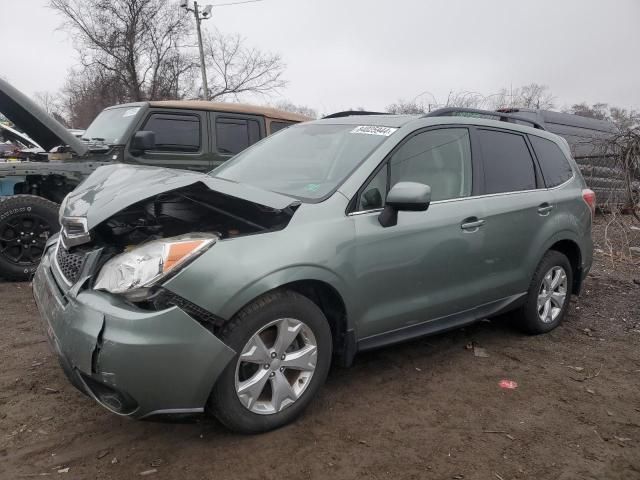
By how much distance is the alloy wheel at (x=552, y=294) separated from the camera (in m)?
4.10

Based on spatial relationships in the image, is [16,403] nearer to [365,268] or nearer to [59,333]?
[59,333]

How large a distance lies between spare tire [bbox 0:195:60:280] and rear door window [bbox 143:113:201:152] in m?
1.44

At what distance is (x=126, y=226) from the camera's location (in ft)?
9.65

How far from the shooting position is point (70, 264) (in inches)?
105

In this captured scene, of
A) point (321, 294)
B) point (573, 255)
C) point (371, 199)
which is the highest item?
point (371, 199)

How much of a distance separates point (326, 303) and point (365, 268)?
292 mm

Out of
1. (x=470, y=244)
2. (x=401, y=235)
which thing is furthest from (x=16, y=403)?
(x=470, y=244)

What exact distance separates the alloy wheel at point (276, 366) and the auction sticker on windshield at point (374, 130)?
1363 millimetres

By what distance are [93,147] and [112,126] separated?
66cm

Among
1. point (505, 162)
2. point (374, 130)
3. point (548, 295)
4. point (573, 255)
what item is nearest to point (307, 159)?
point (374, 130)

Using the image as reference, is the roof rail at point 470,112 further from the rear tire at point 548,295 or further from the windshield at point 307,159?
the rear tire at point 548,295

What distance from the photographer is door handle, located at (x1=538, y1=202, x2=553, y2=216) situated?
3.87m

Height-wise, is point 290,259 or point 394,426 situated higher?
point 290,259

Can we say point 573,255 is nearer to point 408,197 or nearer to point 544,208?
point 544,208
